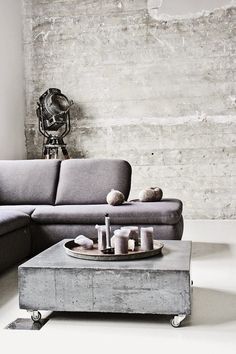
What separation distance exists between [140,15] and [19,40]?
1.84m

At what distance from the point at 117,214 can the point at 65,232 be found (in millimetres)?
502

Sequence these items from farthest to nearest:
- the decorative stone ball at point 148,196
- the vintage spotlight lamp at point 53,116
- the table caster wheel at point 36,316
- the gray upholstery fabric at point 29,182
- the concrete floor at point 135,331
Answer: the vintage spotlight lamp at point 53,116 → the gray upholstery fabric at point 29,182 → the decorative stone ball at point 148,196 → the table caster wheel at point 36,316 → the concrete floor at point 135,331

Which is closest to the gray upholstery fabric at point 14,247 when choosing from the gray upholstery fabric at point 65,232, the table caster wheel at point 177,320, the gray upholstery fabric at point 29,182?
the gray upholstery fabric at point 65,232

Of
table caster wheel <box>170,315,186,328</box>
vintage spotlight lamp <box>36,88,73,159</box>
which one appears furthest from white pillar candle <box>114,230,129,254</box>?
vintage spotlight lamp <box>36,88,73,159</box>

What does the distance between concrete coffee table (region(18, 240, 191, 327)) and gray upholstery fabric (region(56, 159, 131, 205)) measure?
2.12 meters

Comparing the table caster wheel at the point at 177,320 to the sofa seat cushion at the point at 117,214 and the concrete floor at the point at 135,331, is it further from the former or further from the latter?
the sofa seat cushion at the point at 117,214

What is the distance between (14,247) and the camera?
13.0 feet

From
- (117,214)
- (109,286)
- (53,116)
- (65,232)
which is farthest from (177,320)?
(53,116)

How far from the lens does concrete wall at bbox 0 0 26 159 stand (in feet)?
22.4

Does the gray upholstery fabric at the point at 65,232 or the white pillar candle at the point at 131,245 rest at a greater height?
the white pillar candle at the point at 131,245

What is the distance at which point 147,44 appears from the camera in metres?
6.99

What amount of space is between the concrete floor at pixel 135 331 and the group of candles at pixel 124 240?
15.5 inches

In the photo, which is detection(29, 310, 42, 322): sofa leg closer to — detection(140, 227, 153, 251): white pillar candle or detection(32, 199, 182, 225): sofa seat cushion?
detection(140, 227, 153, 251): white pillar candle

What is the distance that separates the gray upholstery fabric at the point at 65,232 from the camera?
4.24 m
